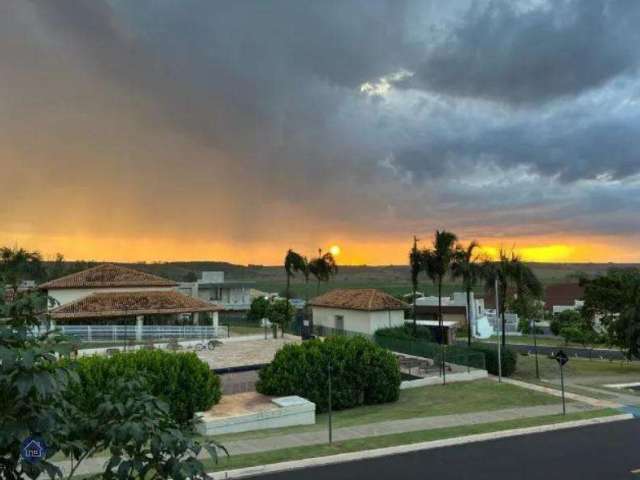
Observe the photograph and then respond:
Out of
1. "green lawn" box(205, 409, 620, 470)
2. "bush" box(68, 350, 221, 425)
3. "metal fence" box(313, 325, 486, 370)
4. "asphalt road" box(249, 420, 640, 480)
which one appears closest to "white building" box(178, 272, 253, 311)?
"metal fence" box(313, 325, 486, 370)

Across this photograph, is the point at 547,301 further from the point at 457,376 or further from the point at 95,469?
the point at 95,469

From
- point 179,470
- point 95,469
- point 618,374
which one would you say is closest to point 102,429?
point 179,470

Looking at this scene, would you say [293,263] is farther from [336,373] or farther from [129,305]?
[336,373]

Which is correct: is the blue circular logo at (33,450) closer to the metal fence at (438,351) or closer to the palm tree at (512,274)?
the metal fence at (438,351)

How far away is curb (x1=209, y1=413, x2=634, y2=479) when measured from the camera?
1205cm

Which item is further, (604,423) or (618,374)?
(618,374)

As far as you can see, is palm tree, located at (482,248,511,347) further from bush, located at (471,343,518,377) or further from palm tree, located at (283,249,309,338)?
palm tree, located at (283,249,309,338)

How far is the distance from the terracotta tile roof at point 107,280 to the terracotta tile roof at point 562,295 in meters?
70.6

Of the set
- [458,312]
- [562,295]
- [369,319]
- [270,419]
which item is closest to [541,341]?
[458,312]

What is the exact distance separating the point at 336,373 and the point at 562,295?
8593 centimetres

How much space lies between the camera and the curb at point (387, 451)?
12.1 metres

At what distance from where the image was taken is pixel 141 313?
43750 mm

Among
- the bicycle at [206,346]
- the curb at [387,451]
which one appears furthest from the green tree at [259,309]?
the curb at [387,451]

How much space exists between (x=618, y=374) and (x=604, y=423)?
2151cm
